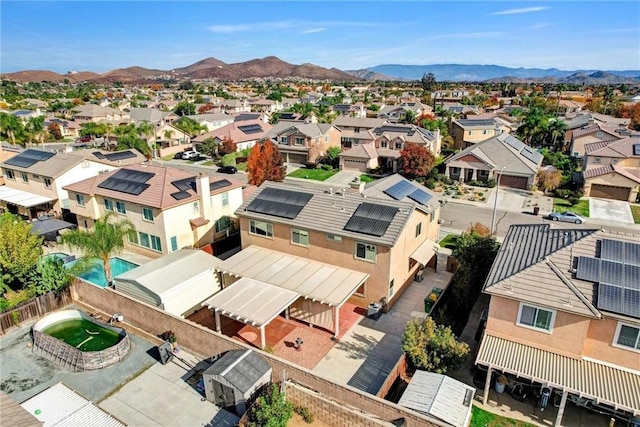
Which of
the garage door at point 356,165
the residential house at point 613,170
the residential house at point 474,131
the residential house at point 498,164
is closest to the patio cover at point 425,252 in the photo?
the residential house at point 498,164

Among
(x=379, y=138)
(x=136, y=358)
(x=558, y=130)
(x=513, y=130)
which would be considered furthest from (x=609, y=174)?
(x=136, y=358)

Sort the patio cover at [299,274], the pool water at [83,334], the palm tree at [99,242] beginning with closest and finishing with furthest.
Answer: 1. the patio cover at [299,274]
2. the pool water at [83,334]
3. the palm tree at [99,242]

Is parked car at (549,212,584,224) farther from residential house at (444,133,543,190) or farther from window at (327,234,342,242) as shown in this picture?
window at (327,234,342,242)

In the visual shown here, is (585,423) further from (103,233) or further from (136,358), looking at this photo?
(103,233)

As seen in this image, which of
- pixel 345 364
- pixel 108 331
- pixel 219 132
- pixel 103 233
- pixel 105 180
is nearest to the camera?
pixel 345 364

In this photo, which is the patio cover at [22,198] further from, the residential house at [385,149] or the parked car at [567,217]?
the parked car at [567,217]

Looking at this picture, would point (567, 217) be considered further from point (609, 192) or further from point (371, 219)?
point (371, 219)
